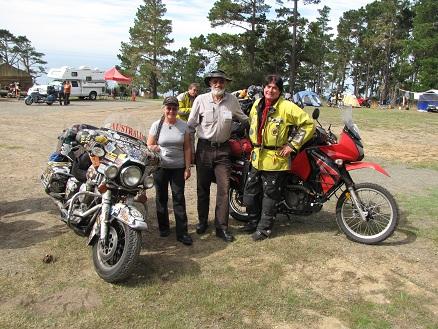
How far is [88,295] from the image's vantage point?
A: 355 centimetres

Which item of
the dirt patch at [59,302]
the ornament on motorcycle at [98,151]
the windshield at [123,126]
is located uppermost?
the windshield at [123,126]

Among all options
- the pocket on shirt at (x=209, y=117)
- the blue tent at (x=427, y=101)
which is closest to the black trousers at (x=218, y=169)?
the pocket on shirt at (x=209, y=117)

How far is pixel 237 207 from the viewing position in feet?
18.5

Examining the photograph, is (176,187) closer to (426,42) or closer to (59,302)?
(59,302)

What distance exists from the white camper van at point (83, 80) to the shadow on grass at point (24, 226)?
96.2 ft

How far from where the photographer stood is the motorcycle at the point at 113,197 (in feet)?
12.0

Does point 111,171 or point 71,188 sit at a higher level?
point 111,171

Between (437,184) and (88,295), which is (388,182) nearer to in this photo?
(437,184)

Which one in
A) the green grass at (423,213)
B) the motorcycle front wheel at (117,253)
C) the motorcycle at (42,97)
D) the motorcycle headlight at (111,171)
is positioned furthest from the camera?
the motorcycle at (42,97)

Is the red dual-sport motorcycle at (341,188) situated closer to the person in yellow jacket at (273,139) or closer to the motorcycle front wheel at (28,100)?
the person in yellow jacket at (273,139)

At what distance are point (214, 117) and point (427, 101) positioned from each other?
36.4 meters

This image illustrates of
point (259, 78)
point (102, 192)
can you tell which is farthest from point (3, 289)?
point (259, 78)

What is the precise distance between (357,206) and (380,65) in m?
63.3

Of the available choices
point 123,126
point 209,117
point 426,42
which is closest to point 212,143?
point 209,117
